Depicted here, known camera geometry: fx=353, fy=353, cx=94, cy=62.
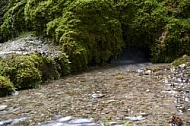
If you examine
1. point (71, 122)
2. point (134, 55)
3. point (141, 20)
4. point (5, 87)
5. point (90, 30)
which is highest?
point (141, 20)

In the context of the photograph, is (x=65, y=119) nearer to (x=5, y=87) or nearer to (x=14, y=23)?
(x=5, y=87)

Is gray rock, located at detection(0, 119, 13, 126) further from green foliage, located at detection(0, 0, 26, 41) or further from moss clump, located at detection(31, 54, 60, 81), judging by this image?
green foliage, located at detection(0, 0, 26, 41)

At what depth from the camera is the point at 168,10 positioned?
8727 millimetres

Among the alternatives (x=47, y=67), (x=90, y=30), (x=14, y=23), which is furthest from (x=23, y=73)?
(x=14, y=23)

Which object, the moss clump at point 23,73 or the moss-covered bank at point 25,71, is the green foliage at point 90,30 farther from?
the moss clump at point 23,73

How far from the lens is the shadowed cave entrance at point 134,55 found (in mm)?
8742

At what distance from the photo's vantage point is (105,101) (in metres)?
4.72

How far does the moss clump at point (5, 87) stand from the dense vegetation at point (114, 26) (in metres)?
2.37

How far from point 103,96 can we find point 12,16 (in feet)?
19.5

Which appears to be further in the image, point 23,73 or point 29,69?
point 29,69

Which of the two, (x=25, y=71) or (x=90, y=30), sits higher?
(x=90, y=30)

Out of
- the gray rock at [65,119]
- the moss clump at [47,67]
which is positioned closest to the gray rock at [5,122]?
the gray rock at [65,119]

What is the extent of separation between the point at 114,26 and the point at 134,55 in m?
0.98

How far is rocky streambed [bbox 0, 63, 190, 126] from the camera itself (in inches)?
157
